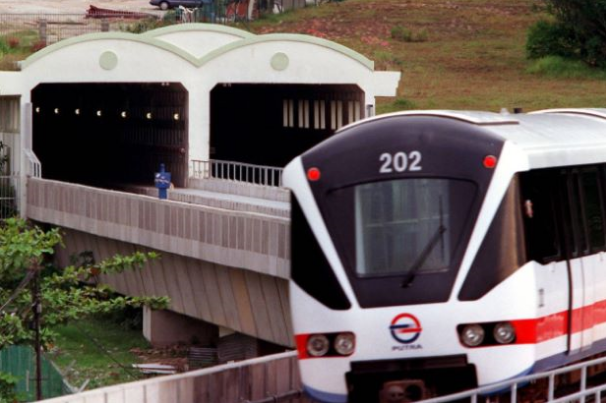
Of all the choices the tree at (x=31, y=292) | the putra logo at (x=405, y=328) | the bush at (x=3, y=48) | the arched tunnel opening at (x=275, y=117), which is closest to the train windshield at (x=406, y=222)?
the putra logo at (x=405, y=328)

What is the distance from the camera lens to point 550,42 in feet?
203

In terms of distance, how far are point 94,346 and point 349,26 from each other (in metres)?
37.9

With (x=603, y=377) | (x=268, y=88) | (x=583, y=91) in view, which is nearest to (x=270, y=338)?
(x=603, y=377)

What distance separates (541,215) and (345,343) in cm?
251

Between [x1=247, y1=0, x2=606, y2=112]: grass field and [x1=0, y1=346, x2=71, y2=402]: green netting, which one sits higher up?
[x1=247, y1=0, x2=606, y2=112]: grass field

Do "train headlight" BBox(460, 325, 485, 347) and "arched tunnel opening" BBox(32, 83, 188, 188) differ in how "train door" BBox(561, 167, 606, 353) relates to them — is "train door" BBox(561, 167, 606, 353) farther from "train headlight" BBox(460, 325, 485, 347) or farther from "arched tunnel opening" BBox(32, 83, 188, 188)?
"arched tunnel opening" BBox(32, 83, 188, 188)

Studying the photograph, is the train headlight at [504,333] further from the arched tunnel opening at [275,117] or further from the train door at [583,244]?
the arched tunnel opening at [275,117]

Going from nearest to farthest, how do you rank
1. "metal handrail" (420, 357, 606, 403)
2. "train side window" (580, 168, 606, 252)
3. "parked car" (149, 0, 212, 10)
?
"metal handrail" (420, 357, 606, 403), "train side window" (580, 168, 606, 252), "parked car" (149, 0, 212, 10)

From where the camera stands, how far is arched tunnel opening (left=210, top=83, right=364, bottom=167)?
44.5 meters

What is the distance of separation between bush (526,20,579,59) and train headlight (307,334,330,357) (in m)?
46.1

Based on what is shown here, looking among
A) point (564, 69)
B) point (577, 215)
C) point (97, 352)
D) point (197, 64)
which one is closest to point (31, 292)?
point (577, 215)

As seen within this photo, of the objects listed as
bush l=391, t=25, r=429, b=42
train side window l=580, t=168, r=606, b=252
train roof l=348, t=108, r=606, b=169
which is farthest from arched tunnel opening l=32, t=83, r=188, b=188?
train side window l=580, t=168, r=606, b=252

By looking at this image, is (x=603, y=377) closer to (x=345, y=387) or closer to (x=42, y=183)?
(x=345, y=387)

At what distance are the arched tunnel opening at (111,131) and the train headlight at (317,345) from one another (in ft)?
81.0
